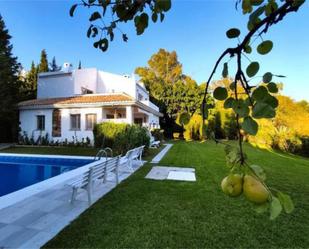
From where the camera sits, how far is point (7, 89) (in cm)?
2286

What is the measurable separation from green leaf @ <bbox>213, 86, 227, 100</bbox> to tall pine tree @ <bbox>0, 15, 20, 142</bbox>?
25474 millimetres

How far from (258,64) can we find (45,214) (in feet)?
20.0

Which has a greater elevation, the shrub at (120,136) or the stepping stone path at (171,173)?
the shrub at (120,136)

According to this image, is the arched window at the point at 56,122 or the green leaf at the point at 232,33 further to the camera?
the arched window at the point at 56,122

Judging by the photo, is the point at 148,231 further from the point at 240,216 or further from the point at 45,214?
the point at 45,214

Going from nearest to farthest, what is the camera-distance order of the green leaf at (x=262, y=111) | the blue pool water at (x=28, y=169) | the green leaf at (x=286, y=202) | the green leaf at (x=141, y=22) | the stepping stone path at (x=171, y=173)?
the green leaf at (x=262, y=111) → the green leaf at (x=286, y=202) → the green leaf at (x=141, y=22) → the stepping stone path at (x=171, y=173) → the blue pool water at (x=28, y=169)

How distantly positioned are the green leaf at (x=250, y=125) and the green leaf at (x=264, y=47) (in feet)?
1.05

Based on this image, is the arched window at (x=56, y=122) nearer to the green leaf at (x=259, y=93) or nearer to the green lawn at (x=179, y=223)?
the green lawn at (x=179, y=223)

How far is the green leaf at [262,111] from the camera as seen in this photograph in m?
0.62

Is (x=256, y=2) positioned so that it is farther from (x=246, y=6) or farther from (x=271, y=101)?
(x=271, y=101)

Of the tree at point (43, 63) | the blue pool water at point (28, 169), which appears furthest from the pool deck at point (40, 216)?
the tree at point (43, 63)

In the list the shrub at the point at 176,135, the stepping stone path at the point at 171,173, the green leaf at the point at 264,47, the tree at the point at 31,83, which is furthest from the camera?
the shrub at the point at 176,135

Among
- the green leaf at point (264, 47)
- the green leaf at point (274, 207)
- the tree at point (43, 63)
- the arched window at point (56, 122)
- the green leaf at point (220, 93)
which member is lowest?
the green leaf at point (274, 207)

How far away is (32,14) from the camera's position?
1133 centimetres
